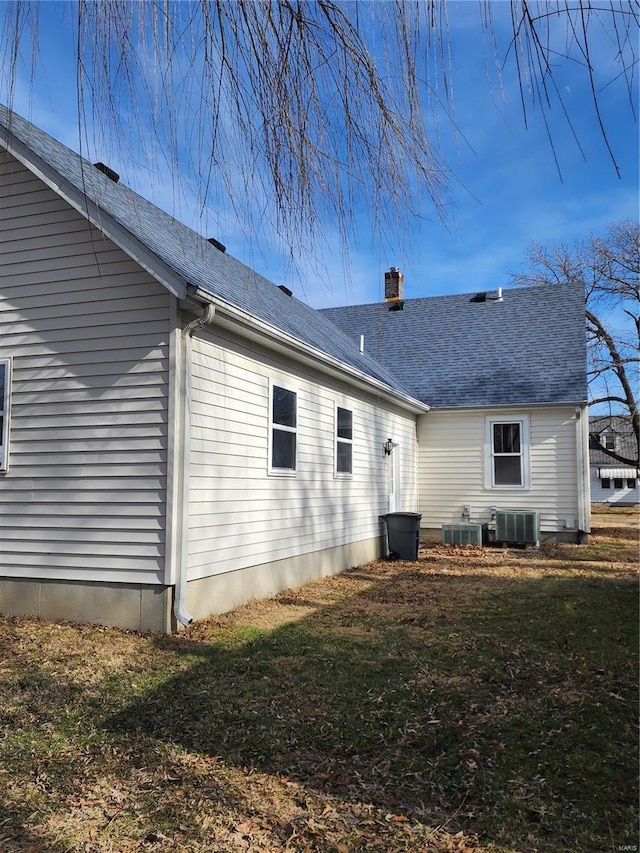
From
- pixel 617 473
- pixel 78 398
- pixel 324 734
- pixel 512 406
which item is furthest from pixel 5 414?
pixel 617 473

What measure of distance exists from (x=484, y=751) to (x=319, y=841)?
1.31 m

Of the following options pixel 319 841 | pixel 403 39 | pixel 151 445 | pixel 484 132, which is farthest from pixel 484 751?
pixel 151 445

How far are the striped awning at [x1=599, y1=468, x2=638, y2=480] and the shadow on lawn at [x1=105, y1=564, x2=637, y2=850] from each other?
4171 centimetres

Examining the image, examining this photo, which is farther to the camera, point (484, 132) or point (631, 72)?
point (484, 132)

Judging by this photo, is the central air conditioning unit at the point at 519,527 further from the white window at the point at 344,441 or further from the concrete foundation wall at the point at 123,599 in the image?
the concrete foundation wall at the point at 123,599

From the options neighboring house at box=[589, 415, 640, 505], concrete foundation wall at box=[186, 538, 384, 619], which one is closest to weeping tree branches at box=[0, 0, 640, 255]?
concrete foundation wall at box=[186, 538, 384, 619]

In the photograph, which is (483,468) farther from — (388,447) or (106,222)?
(106,222)

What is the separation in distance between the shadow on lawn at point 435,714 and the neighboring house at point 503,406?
7.56m

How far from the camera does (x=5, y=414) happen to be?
7.22 meters

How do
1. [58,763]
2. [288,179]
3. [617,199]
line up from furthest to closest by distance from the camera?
1. [58,763]
2. [617,199]
3. [288,179]

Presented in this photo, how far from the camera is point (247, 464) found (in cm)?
783

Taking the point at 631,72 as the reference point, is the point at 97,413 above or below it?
below

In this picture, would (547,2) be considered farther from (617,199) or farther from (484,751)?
(484,751)

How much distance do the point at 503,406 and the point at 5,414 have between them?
11.0m
